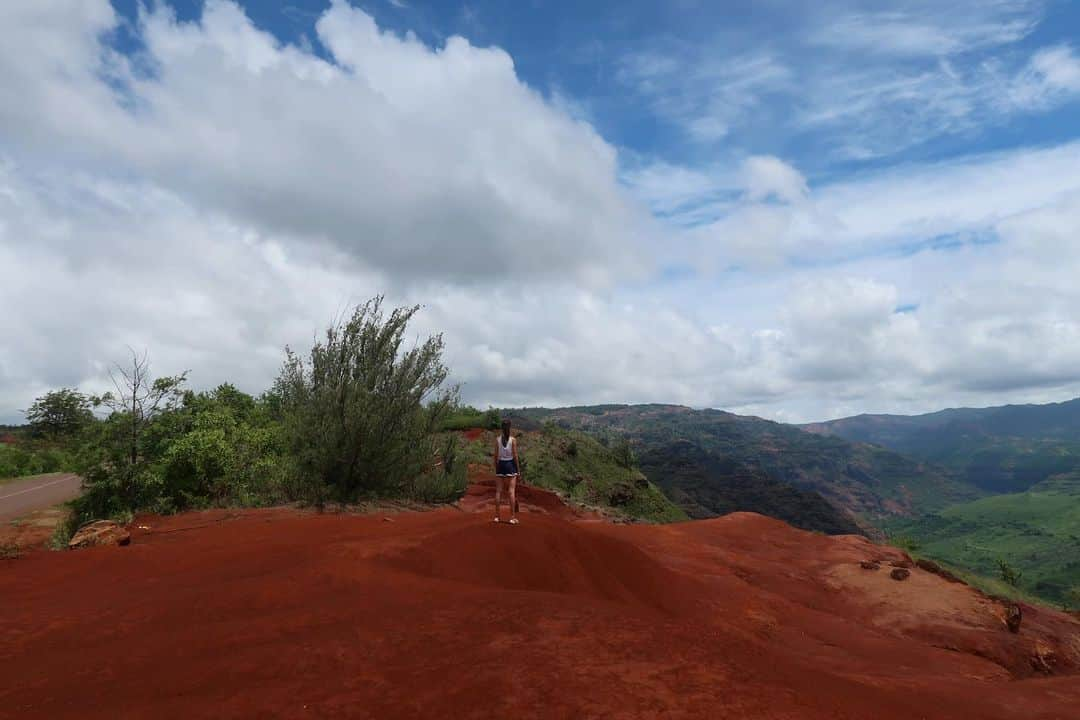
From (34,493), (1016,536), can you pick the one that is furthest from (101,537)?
(1016,536)

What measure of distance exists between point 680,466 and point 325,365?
87.7 metres

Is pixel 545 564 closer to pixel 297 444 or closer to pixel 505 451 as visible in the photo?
pixel 505 451

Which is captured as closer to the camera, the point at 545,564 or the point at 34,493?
the point at 545,564

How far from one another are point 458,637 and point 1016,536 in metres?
155

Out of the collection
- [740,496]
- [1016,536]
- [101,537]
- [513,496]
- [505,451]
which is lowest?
[1016,536]

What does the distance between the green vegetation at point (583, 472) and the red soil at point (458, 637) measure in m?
21.4

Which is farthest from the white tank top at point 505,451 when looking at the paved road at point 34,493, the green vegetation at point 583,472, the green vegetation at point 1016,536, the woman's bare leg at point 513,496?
the green vegetation at point 1016,536

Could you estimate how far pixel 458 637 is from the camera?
5.28m

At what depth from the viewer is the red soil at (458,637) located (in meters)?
4.26

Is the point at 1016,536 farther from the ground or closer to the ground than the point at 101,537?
closer to the ground

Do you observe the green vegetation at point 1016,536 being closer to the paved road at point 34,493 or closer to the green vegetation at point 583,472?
the green vegetation at point 583,472

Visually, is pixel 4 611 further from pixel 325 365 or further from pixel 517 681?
pixel 325 365

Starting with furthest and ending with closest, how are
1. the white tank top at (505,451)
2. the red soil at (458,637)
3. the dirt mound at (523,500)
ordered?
the dirt mound at (523,500) < the white tank top at (505,451) < the red soil at (458,637)

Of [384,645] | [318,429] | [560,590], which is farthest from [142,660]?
[318,429]
